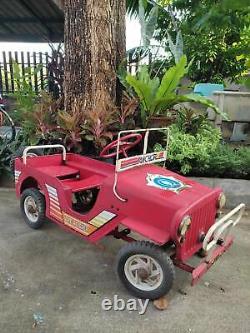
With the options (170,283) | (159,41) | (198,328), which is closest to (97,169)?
(170,283)

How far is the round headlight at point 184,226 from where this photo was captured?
86.0 inches

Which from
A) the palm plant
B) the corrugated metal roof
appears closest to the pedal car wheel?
the palm plant

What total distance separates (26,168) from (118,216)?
126 centimetres

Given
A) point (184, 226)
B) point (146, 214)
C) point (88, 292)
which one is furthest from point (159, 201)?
point (88, 292)

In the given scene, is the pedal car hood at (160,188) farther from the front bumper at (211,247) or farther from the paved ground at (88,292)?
the paved ground at (88,292)

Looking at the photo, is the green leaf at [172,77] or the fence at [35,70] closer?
the green leaf at [172,77]

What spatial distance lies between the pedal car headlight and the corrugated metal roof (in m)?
6.53

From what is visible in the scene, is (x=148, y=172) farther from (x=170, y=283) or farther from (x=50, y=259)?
(x=50, y=259)

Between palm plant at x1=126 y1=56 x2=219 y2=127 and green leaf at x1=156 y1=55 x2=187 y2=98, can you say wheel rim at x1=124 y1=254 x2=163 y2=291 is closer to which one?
palm plant at x1=126 y1=56 x2=219 y2=127

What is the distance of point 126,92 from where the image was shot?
14.2 ft

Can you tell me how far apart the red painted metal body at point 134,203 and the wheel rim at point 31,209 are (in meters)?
0.22

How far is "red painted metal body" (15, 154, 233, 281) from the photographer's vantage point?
2318mm

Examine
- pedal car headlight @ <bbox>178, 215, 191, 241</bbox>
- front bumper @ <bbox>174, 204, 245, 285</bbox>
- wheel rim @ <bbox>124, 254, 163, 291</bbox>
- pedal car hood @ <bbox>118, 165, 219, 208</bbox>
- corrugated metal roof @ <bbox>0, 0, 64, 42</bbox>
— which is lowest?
wheel rim @ <bbox>124, 254, 163, 291</bbox>

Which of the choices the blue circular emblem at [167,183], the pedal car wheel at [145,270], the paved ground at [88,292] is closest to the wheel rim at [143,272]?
the pedal car wheel at [145,270]
